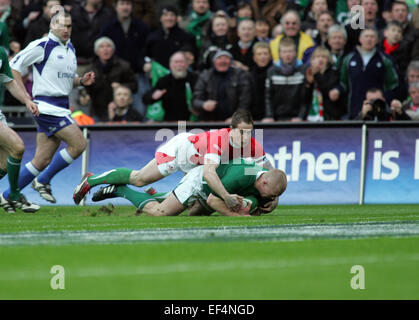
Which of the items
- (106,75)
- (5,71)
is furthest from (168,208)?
(106,75)

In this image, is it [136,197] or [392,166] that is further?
[392,166]

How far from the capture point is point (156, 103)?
651 inches

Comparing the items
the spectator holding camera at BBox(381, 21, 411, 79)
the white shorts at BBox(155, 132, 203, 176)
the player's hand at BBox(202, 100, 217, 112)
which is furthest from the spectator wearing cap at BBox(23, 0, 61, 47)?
the white shorts at BBox(155, 132, 203, 176)

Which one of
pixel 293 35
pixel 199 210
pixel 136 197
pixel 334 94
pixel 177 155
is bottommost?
pixel 199 210

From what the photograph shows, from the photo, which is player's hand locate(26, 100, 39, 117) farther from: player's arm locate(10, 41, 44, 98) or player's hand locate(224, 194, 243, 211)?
player's hand locate(224, 194, 243, 211)

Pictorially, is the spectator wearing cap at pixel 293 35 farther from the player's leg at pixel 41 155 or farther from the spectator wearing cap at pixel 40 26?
the player's leg at pixel 41 155

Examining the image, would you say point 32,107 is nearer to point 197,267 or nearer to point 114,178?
point 114,178

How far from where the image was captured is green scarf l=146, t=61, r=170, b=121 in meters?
16.5

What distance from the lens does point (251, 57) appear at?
16.4m

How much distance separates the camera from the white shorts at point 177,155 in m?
11.6

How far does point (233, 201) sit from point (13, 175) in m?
3.03

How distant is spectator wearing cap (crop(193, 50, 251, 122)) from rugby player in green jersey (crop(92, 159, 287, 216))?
4.35 metres

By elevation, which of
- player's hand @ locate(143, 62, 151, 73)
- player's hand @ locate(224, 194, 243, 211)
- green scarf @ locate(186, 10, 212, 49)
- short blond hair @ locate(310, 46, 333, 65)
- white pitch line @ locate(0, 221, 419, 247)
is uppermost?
green scarf @ locate(186, 10, 212, 49)
